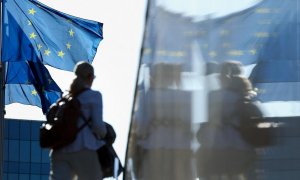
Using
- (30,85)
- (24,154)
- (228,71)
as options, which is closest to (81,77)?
(228,71)

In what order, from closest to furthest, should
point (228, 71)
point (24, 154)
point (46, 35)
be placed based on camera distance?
point (228, 71)
point (46, 35)
point (24, 154)

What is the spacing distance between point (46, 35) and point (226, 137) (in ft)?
50.7

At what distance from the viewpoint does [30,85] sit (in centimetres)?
2858

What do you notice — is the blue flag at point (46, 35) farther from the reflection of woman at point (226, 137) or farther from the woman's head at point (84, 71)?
the reflection of woman at point (226, 137)

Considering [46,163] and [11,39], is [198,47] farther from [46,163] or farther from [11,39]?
[46,163]

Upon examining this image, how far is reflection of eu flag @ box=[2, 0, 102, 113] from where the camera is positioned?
2739cm

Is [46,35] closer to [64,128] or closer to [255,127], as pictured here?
[64,128]

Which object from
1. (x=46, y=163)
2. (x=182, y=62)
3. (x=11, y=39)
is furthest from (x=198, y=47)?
(x=46, y=163)

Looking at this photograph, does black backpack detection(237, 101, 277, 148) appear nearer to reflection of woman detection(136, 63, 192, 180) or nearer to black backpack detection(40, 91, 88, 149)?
reflection of woman detection(136, 63, 192, 180)

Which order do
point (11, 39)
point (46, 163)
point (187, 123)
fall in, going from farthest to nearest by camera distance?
point (46, 163)
point (11, 39)
point (187, 123)

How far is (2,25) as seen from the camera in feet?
90.1

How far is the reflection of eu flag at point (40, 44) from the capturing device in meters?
27.4

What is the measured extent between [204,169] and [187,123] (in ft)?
1.39

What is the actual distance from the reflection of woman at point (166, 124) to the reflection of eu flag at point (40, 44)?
47.1 ft
